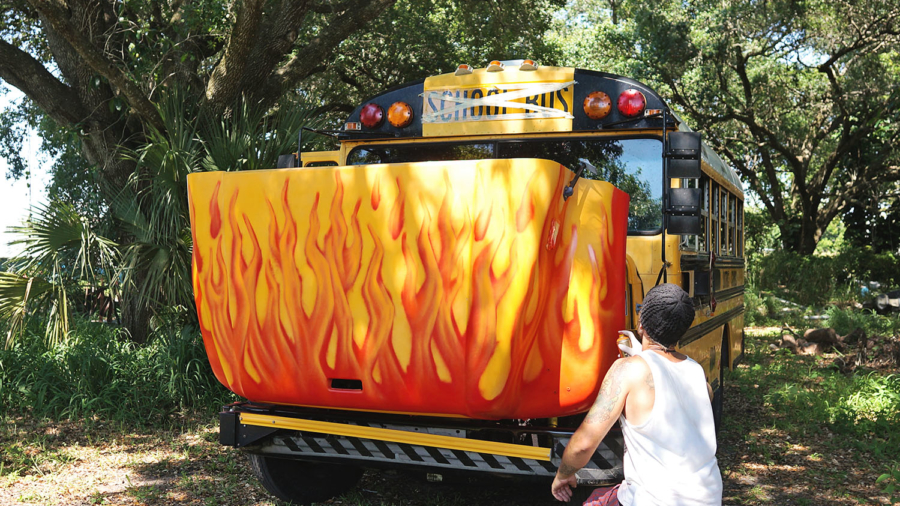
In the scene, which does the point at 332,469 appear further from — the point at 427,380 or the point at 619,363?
the point at 619,363

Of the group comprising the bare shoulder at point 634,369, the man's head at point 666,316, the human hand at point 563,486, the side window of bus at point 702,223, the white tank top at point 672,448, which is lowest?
the human hand at point 563,486

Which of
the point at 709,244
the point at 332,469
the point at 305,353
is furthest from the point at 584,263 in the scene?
the point at 709,244

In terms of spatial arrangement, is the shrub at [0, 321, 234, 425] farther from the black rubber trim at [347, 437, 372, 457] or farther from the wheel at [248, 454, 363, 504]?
the black rubber trim at [347, 437, 372, 457]

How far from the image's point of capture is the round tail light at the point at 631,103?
4.90 m

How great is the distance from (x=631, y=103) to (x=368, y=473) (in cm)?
333

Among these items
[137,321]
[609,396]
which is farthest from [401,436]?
[137,321]

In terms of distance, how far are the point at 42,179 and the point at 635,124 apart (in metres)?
20.8

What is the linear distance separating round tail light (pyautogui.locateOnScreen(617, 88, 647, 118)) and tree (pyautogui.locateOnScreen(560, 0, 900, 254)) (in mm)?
14071

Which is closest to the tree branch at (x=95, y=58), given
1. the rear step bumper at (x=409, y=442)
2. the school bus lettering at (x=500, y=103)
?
the school bus lettering at (x=500, y=103)

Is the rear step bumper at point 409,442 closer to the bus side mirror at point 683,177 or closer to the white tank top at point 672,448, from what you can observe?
the white tank top at point 672,448

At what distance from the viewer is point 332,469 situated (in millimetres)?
5344

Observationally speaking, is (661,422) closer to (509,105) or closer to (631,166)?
(631,166)

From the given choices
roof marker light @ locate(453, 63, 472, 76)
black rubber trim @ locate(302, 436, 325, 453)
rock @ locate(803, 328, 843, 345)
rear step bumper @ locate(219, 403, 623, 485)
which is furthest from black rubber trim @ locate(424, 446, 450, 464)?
rock @ locate(803, 328, 843, 345)

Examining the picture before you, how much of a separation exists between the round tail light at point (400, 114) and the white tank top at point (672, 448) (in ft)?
10.5
